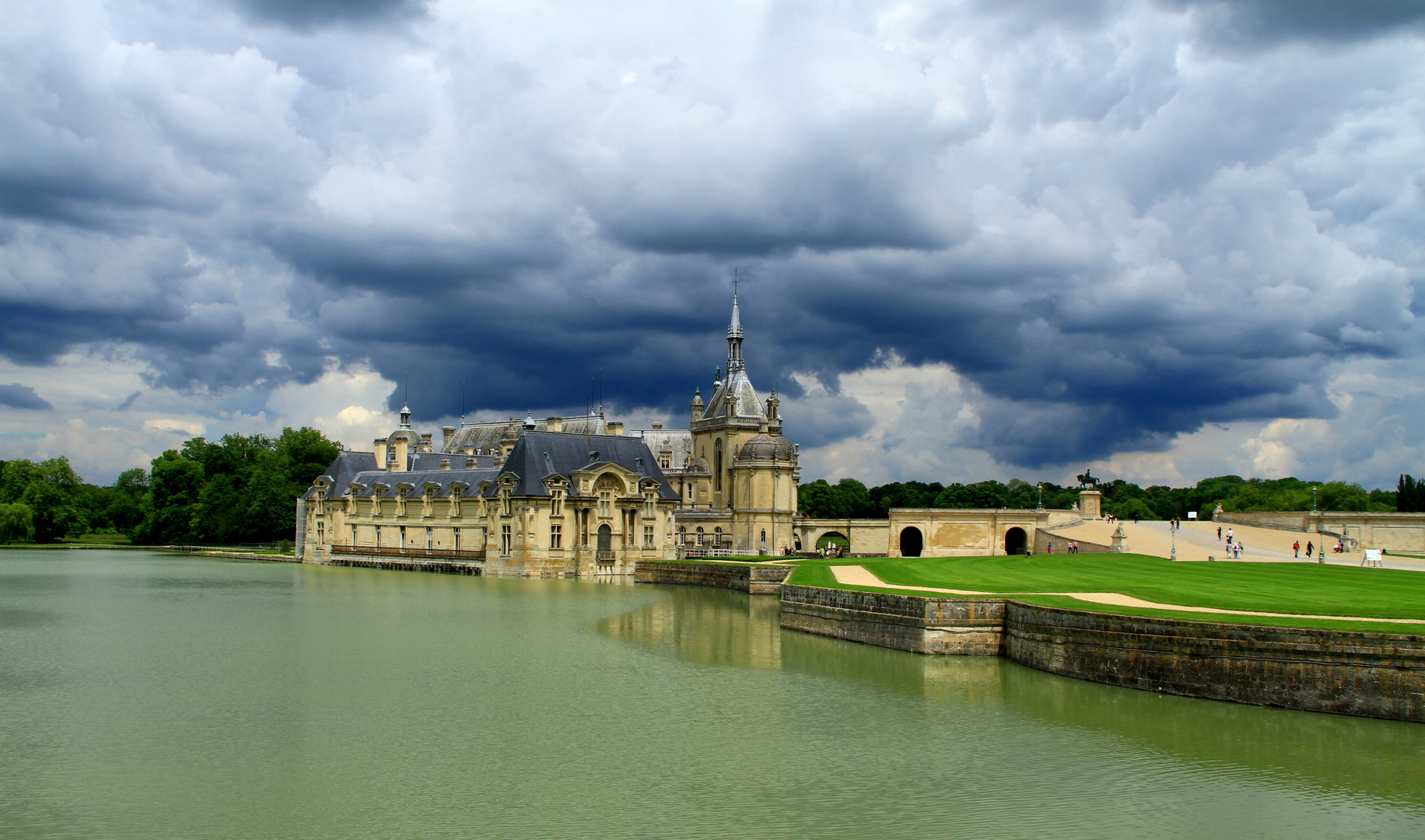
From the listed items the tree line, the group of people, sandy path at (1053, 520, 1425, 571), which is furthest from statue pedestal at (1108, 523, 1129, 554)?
the tree line

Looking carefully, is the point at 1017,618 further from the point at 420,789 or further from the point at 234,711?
the point at 234,711

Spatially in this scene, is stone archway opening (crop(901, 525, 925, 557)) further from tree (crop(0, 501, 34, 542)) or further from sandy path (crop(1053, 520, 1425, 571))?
tree (crop(0, 501, 34, 542))

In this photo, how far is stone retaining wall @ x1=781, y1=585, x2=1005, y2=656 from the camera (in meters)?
28.2

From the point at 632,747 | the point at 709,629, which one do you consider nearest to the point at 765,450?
the point at 709,629

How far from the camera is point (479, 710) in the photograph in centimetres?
2097

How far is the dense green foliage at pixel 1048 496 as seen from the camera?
96250 mm

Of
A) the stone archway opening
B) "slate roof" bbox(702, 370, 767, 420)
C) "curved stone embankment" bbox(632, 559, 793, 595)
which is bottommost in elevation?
"curved stone embankment" bbox(632, 559, 793, 595)

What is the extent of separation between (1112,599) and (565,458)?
41.9 metres

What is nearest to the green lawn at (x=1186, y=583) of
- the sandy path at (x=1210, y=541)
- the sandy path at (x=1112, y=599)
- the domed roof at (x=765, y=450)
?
the sandy path at (x=1112, y=599)

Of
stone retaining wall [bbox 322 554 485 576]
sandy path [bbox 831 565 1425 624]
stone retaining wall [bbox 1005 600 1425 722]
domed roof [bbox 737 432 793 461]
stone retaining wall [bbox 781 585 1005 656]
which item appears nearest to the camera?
stone retaining wall [bbox 1005 600 1425 722]

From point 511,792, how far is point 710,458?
71384 millimetres

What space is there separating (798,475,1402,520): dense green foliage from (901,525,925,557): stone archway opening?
85.3 feet

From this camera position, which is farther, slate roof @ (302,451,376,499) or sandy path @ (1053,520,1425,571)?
slate roof @ (302,451,376,499)

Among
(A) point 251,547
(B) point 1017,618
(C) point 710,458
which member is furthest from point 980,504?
(B) point 1017,618
